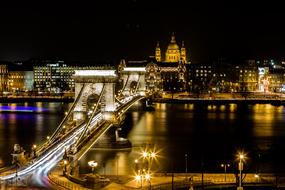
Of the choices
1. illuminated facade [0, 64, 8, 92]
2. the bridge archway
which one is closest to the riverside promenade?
the bridge archway

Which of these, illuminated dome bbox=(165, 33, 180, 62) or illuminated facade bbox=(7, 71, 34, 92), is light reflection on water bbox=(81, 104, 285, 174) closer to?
illuminated facade bbox=(7, 71, 34, 92)

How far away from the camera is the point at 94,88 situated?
1352 inches

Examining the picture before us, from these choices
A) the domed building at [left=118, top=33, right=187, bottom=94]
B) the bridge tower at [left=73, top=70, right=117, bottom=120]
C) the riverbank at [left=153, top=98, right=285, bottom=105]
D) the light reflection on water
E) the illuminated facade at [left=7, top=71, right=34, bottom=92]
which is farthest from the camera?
the illuminated facade at [left=7, top=71, right=34, bottom=92]

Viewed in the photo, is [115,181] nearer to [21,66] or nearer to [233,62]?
[21,66]

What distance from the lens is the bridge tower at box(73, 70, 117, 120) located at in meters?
33.8

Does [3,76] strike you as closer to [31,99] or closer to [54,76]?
[54,76]

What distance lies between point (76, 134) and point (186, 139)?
991 centimetres

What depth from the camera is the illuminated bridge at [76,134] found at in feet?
64.6

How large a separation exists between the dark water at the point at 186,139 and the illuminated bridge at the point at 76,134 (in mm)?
1171

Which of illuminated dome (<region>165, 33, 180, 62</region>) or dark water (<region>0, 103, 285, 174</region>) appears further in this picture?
illuminated dome (<region>165, 33, 180, 62</region>)

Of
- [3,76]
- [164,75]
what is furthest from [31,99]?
[164,75]

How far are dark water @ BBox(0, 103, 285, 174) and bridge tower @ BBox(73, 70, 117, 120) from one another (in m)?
2.71

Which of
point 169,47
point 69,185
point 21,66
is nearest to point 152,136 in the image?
point 69,185

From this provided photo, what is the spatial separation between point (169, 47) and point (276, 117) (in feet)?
269
